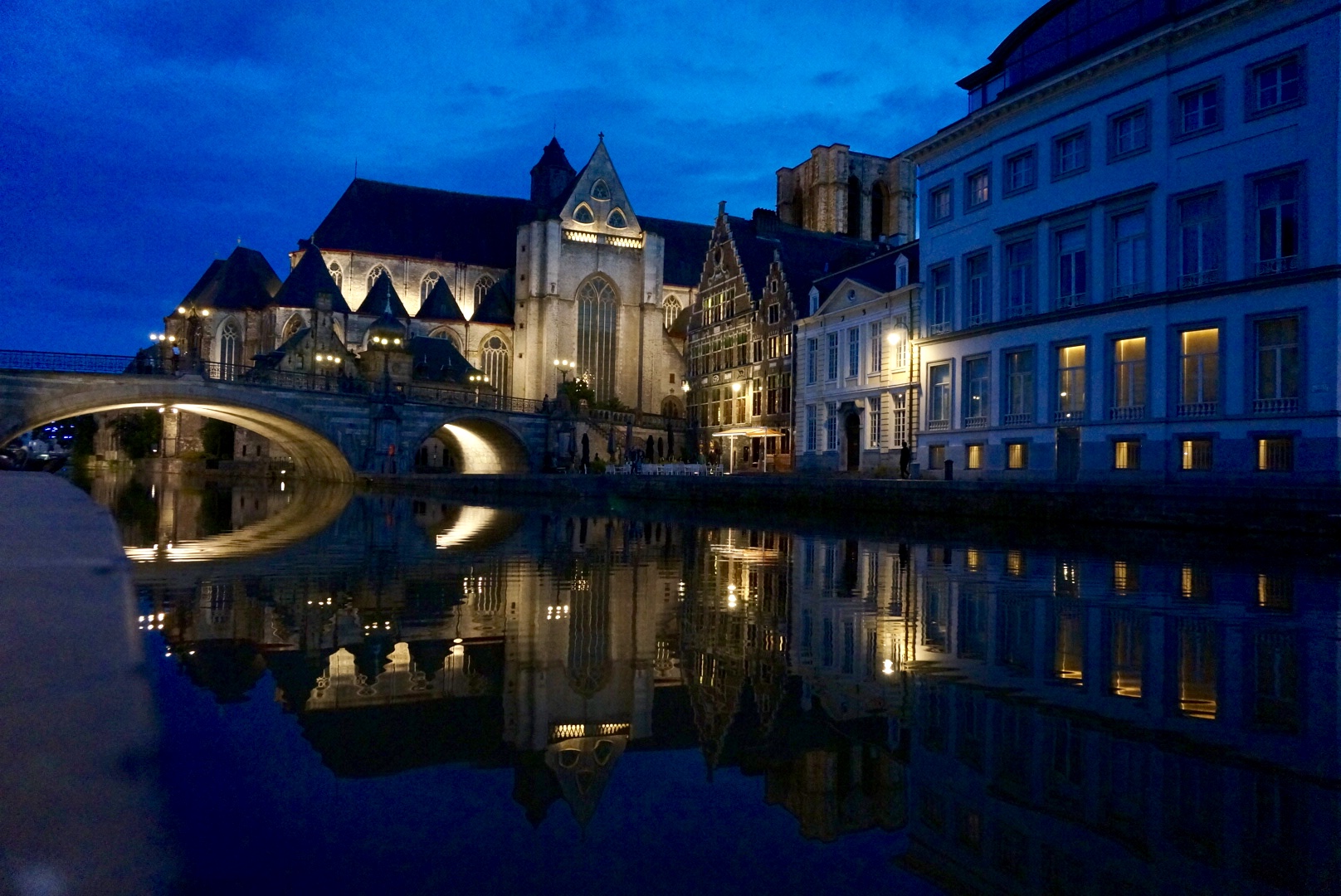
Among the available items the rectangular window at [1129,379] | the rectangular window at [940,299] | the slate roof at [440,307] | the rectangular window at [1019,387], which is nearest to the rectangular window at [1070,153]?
the rectangular window at [1019,387]

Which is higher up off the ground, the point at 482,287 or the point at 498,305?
the point at 482,287

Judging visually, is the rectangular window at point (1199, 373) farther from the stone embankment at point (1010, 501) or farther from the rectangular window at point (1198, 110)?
the stone embankment at point (1010, 501)

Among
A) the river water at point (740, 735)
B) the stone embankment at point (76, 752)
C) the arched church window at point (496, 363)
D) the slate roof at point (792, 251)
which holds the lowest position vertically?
the river water at point (740, 735)

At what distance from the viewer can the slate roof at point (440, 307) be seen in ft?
217

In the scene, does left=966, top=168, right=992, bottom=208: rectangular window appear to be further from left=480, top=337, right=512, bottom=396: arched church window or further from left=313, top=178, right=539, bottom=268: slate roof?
left=480, top=337, right=512, bottom=396: arched church window

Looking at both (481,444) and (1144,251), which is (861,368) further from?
(481,444)

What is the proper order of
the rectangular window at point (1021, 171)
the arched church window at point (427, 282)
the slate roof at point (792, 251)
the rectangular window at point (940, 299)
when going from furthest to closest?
1. the arched church window at point (427, 282)
2. the slate roof at point (792, 251)
3. the rectangular window at point (940, 299)
4. the rectangular window at point (1021, 171)

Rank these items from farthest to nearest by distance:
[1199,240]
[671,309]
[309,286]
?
[671,309]
[309,286]
[1199,240]

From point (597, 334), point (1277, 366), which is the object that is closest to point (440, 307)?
point (597, 334)

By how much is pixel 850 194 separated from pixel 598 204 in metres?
17.0

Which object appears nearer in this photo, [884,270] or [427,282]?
[884,270]

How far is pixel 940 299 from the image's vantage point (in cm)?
3144

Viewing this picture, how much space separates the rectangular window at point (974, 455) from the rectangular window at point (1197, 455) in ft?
21.2

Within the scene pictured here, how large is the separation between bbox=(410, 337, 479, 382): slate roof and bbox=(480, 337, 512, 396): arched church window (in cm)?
516
